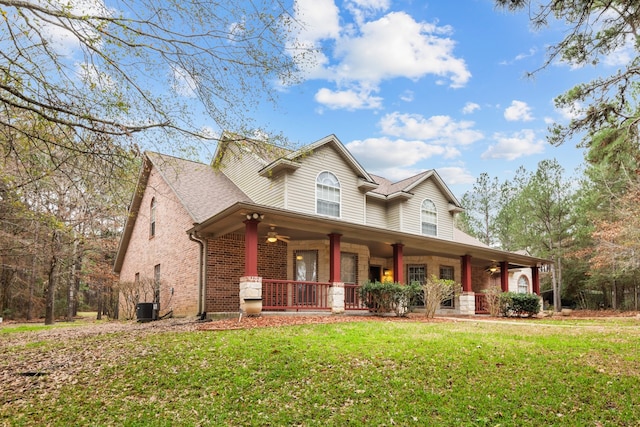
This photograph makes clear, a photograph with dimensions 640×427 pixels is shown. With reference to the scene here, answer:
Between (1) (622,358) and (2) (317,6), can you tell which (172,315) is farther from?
(1) (622,358)

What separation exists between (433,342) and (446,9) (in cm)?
768

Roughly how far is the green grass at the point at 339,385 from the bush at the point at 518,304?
8.86 metres

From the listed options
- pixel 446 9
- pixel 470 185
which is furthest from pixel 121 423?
pixel 470 185

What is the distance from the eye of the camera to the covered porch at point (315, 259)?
11.5 metres

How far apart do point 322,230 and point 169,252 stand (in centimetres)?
Answer: 607

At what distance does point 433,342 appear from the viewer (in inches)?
308

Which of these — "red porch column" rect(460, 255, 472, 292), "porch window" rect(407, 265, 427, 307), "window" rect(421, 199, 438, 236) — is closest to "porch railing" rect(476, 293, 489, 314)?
"red porch column" rect(460, 255, 472, 292)

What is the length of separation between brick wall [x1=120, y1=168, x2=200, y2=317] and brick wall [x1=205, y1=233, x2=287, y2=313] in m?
0.56

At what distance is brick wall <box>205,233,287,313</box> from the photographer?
12.9 meters

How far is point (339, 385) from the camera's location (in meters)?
5.61

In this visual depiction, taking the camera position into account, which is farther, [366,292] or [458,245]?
[458,245]

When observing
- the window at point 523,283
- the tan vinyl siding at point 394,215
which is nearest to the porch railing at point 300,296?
the tan vinyl siding at point 394,215

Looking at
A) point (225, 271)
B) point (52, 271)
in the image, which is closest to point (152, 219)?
point (52, 271)

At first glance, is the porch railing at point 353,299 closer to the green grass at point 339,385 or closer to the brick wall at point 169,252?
the brick wall at point 169,252
